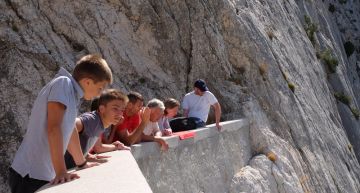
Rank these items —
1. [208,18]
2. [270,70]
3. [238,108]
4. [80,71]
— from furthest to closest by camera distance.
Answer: [270,70] < [208,18] < [238,108] < [80,71]

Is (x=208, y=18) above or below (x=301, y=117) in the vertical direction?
above

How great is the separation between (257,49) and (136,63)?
4182 millimetres

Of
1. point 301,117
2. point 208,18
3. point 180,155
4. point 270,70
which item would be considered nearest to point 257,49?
point 270,70

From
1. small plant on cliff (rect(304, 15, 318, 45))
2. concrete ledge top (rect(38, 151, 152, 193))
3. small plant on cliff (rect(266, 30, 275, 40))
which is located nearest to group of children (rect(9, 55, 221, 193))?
concrete ledge top (rect(38, 151, 152, 193))

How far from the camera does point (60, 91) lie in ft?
11.8

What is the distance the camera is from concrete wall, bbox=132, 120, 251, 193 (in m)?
5.67

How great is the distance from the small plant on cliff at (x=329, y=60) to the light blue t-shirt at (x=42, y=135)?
68.6ft

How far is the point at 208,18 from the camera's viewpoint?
13.0 metres

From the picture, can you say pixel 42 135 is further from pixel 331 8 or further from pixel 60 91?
pixel 331 8

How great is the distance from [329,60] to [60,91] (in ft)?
69.8

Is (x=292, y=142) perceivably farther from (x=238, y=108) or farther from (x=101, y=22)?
(x=101, y=22)

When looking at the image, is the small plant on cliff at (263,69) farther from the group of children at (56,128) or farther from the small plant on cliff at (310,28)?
the small plant on cliff at (310,28)

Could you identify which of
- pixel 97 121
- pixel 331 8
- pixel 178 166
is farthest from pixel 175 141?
pixel 331 8

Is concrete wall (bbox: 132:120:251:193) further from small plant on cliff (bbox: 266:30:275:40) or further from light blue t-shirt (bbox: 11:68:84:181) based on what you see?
small plant on cliff (bbox: 266:30:275:40)
